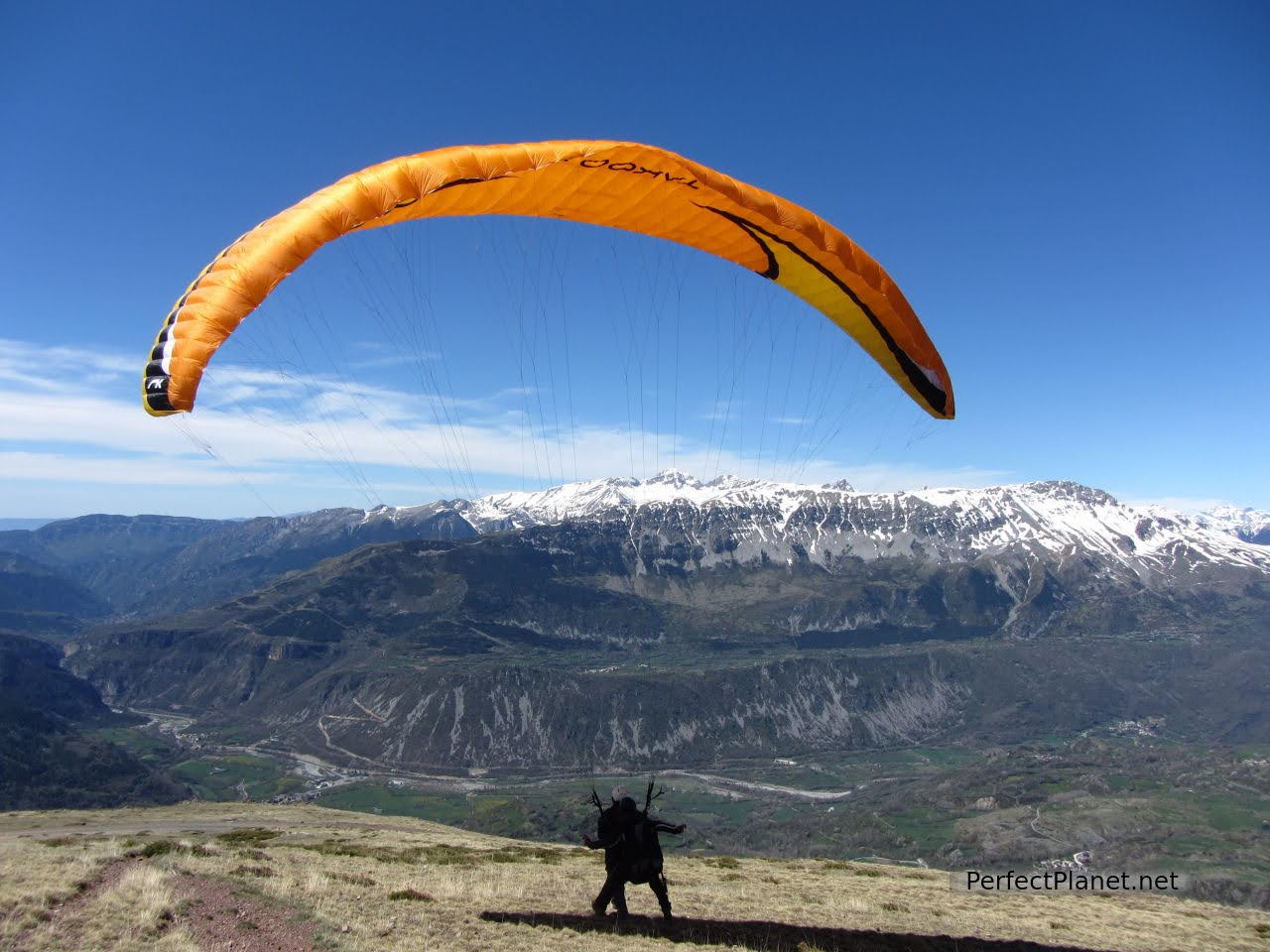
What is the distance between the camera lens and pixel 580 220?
21.1 meters

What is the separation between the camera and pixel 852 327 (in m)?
22.0

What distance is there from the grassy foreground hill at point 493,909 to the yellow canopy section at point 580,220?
9482mm

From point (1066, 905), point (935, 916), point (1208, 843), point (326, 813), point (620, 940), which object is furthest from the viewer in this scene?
point (1208, 843)

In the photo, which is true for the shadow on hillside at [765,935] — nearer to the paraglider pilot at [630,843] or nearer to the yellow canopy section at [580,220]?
the paraglider pilot at [630,843]

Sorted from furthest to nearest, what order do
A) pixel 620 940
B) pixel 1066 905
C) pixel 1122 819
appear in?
pixel 1122 819, pixel 1066 905, pixel 620 940

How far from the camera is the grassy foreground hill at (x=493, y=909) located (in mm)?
12711

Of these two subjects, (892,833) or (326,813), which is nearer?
(326,813)

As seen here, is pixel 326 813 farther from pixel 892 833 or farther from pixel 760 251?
pixel 892 833

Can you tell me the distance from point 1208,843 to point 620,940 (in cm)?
21039

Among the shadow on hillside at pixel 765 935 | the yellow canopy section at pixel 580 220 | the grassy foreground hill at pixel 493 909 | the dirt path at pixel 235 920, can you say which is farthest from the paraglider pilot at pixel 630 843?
the yellow canopy section at pixel 580 220

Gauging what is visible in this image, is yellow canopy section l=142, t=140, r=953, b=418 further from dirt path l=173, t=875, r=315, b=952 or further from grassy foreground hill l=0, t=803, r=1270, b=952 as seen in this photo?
dirt path l=173, t=875, r=315, b=952

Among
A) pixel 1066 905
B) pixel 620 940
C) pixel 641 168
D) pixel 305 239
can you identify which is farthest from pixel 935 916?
pixel 305 239

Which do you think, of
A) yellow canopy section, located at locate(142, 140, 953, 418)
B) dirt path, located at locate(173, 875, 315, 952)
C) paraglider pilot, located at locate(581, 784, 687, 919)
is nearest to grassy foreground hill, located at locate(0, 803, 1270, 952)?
dirt path, located at locate(173, 875, 315, 952)

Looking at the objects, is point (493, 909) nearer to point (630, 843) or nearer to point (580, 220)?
point (630, 843)
